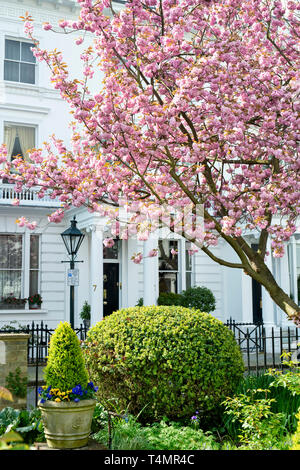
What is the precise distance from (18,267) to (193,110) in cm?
1215

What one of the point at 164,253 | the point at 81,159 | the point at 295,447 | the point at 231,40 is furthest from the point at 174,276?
the point at 295,447

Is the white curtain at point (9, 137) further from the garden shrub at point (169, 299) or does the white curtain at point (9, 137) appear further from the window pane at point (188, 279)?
the window pane at point (188, 279)

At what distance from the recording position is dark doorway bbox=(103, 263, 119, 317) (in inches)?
755

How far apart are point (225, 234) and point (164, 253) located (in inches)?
513

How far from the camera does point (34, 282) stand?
18391 millimetres

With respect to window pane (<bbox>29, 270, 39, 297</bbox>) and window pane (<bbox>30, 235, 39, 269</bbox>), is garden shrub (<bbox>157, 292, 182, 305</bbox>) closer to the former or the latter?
window pane (<bbox>29, 270, 39, 297</bbox>)

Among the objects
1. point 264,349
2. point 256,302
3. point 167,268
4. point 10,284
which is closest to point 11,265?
point 10,284

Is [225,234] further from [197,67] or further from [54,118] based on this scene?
[54,118]

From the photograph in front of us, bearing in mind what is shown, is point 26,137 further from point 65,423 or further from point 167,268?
point 65,423

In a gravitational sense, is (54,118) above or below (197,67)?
above

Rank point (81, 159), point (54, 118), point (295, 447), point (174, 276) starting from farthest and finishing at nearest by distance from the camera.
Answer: point (174, 276), point (54, 118), point (81, 159), point (295, 447)

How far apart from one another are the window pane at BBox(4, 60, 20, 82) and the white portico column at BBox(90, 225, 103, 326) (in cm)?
683

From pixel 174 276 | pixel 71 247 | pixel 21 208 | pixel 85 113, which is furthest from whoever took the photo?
pixel 174 276

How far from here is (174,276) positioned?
20.4 meters
